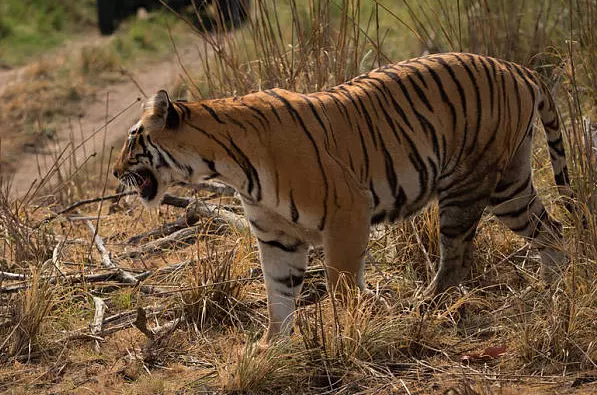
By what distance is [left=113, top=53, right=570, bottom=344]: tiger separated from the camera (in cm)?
423

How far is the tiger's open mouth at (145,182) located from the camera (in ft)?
14.2

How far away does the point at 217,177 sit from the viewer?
432 cm

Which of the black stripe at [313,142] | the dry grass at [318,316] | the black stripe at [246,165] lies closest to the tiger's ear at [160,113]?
the black stripe at [246,165]

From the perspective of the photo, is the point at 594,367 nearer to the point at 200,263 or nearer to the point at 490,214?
the point at 490,214

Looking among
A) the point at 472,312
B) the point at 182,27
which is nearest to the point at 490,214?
the point at 472,312

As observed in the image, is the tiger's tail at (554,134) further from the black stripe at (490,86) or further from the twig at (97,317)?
the twig at (97,317)

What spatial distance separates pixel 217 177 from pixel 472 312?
1338mm

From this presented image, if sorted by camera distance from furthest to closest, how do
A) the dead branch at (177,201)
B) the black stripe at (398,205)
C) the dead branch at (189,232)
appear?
the dead branch at (177,201), the dead branch at (189,232), the black stripe at (398,205)

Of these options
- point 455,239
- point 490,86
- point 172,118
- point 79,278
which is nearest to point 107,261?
point 79,278

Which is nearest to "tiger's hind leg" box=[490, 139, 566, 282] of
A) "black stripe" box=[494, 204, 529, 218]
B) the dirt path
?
"black stripe" box=[494, 204, 529, 218]

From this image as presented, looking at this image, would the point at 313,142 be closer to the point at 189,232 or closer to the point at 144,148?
the point at 144,148

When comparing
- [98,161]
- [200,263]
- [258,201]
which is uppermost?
[258,201]

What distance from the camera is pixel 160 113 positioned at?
164 inches

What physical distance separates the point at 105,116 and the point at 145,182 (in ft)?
18.4
